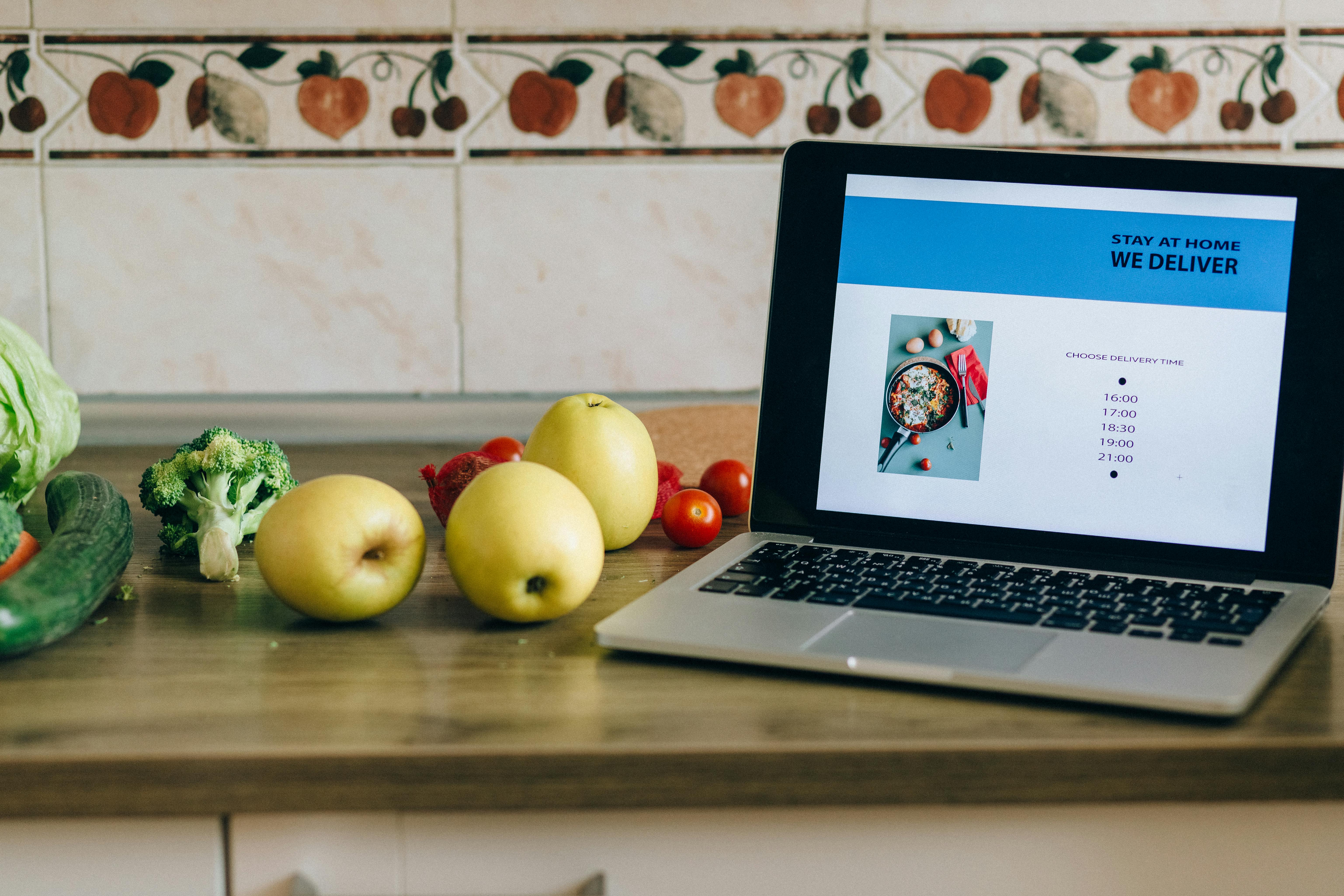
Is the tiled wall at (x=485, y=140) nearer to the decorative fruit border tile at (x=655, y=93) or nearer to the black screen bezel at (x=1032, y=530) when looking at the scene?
the decorative fruit border tile at (x=655, y=93)

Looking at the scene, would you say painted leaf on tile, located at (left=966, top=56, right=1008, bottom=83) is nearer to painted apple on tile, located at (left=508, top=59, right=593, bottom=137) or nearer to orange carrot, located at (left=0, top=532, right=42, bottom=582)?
painted apple on tile, located at (left=508, top=59, right=593, bottom=137)

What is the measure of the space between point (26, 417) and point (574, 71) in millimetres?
875

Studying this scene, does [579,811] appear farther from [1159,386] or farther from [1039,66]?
[1039,66]

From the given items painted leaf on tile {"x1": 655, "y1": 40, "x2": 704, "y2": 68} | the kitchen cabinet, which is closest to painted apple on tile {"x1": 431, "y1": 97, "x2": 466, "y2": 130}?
painted leaf on tile {"x1": 655, "y1": 40, "x2": 704, "y2": 68}

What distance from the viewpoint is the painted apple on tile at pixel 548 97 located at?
4.82ft

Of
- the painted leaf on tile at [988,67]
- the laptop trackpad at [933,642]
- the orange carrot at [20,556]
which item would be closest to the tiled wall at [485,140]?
the painted leaf on tile at [988,67]

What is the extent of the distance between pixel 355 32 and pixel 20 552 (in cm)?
102

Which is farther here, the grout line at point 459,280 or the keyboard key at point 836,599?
the grout line at point 459,280

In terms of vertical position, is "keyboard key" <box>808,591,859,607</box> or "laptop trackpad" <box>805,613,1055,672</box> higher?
"keyboard key" <box>808,591,859,607</box>

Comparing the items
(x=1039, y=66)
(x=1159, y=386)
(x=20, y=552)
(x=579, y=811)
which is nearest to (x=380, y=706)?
(x=579, y=811)

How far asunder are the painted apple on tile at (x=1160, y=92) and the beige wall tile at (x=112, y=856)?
147cm

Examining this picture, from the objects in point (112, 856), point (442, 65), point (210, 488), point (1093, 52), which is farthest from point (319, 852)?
point (1093, 52)

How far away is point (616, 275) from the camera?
4.97 feet

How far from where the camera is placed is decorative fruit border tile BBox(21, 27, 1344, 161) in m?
1.43
